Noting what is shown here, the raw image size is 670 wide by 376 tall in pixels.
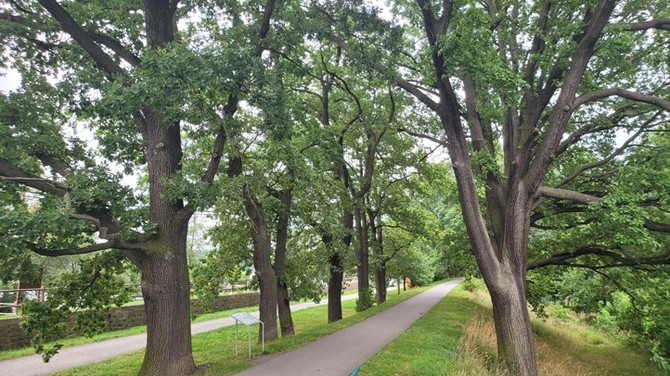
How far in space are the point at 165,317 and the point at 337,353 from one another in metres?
3.87

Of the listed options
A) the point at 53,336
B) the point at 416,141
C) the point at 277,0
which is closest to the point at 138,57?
the point at 277,0

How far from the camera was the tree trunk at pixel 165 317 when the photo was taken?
771 cm

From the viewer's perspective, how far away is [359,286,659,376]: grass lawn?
8.09 metres

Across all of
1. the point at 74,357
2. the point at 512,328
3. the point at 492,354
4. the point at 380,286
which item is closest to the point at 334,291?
the point at 492,354

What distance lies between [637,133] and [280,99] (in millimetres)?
8935

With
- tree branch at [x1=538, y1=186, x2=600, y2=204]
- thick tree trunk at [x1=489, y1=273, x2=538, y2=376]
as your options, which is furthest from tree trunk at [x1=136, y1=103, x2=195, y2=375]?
tree branch at [x1=538, y1=186, x2=600, y2=204]

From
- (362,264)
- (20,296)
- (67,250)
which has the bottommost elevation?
(20,296)

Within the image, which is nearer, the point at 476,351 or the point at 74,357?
the point at 476,351

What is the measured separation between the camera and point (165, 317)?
7.82 m

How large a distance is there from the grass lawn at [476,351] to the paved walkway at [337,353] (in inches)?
16.6

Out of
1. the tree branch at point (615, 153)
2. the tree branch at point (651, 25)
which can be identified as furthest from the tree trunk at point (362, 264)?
the tree branch at point (651, 25)

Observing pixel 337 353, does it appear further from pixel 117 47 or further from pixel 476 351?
pixel 117 47

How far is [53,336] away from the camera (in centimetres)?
872

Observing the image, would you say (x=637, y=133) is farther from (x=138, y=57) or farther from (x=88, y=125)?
(x=88, y=125)
